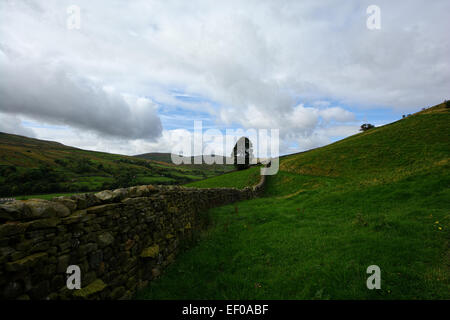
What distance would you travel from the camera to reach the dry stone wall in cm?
290

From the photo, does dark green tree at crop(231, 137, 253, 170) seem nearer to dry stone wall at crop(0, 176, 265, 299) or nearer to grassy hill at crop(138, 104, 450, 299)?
grassy hill at crop(138, 104, 450, 299)

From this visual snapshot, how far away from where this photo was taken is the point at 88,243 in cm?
400

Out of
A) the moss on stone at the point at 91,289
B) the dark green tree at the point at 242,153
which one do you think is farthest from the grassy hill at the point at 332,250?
the dark green tree at the point at 242,153

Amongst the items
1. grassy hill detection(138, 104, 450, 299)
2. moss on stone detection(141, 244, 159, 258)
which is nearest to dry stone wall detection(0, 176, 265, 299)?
moss on stone detection(141, 244, 159, 258)

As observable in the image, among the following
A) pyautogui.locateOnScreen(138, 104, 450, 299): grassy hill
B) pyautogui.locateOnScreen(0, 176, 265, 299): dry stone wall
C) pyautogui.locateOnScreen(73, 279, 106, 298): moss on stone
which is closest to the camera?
pyautogui.locateOnScreen(0, 176, 265, 299): dry stone wall

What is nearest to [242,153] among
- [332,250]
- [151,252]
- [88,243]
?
[332,250]

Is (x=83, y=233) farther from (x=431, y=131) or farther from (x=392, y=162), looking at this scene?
(x=431, y=131)

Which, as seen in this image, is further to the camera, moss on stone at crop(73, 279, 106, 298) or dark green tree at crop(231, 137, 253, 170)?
dark green tree at crop(231, 137, 253, 170)

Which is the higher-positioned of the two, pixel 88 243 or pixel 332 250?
pixel 88 243

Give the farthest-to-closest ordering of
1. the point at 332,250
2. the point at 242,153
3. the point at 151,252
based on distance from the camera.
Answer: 1. the point at 242,153
2. the point at 332,250
3. the point at 151,252

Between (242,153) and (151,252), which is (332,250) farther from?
(242,153)

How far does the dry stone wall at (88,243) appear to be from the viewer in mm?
2900


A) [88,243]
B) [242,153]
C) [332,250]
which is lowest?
[332,250]
